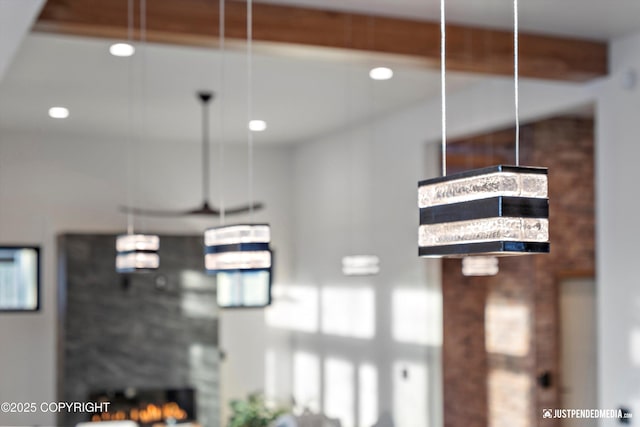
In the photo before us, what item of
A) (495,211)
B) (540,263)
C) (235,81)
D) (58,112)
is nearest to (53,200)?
(58,112)

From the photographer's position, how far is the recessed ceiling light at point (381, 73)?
6535mm

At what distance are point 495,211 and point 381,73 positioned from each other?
15.5 ft

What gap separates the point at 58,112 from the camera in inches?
319

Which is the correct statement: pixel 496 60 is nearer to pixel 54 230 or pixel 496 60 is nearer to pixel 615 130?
pixel 615 130

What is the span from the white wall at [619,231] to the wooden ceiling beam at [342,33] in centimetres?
22

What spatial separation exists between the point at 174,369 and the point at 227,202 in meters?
1.93

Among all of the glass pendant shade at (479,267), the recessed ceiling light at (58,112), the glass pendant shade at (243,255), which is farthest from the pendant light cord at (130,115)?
the glass pendant shade at (479,267)

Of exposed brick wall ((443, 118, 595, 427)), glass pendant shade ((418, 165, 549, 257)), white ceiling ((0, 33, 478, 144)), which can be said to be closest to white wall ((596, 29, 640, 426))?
white ceiling ((0, 33, 478, 144))

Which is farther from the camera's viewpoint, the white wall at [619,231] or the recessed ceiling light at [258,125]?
the recessed ceiling light at [258,125]

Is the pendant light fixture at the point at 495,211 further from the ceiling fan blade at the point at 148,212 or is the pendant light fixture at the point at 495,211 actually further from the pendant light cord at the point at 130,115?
the ceiling fan blade at the point at 148,212

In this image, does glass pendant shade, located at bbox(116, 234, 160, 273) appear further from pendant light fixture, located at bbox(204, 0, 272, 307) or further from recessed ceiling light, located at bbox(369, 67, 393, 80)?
recessed ceiling light, located at bbox(369, 67, 393, 80)

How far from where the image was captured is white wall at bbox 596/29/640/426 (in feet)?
18.6

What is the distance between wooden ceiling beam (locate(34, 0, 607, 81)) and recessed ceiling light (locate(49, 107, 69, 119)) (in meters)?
3.32

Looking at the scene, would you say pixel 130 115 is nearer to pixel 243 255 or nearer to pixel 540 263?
pixel 540 263
